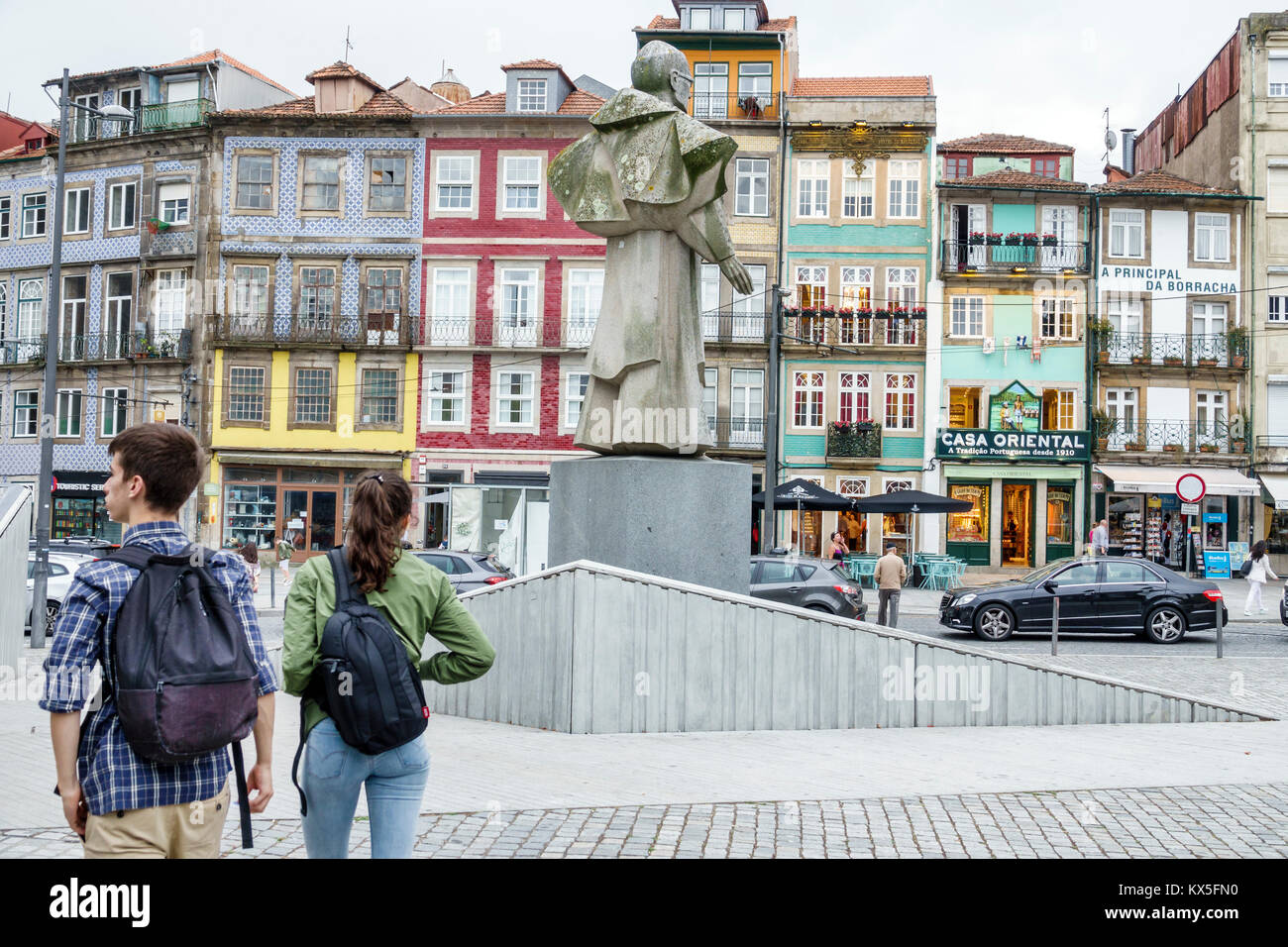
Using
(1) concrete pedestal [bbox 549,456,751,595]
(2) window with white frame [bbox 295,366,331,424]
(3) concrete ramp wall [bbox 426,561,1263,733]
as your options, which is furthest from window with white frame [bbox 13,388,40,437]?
(1) concrete pedestal [bbox 549,456,751,595]

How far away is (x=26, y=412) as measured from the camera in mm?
44219

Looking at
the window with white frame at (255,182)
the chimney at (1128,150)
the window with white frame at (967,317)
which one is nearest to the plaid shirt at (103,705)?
the window with white frame at (967,317)

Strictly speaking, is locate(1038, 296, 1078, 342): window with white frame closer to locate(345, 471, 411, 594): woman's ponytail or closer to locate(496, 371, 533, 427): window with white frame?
locate(496, 371, 533, 427): window with white frame

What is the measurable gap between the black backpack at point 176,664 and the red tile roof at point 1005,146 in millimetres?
43327

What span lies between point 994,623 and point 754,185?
77.4 feet

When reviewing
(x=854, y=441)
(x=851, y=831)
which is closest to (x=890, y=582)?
(x=851, y=831)

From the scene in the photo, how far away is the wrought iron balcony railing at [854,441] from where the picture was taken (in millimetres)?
39969

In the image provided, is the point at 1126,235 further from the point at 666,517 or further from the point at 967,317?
the point at 666,517

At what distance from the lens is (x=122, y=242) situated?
42844mm

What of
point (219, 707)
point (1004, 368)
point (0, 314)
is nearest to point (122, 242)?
point (0, 314)

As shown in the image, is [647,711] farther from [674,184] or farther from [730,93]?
[730,93]

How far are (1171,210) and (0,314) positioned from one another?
39.4 meters

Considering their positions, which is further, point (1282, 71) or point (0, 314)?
point (0, 314)

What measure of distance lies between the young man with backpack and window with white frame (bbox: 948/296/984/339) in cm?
3875
